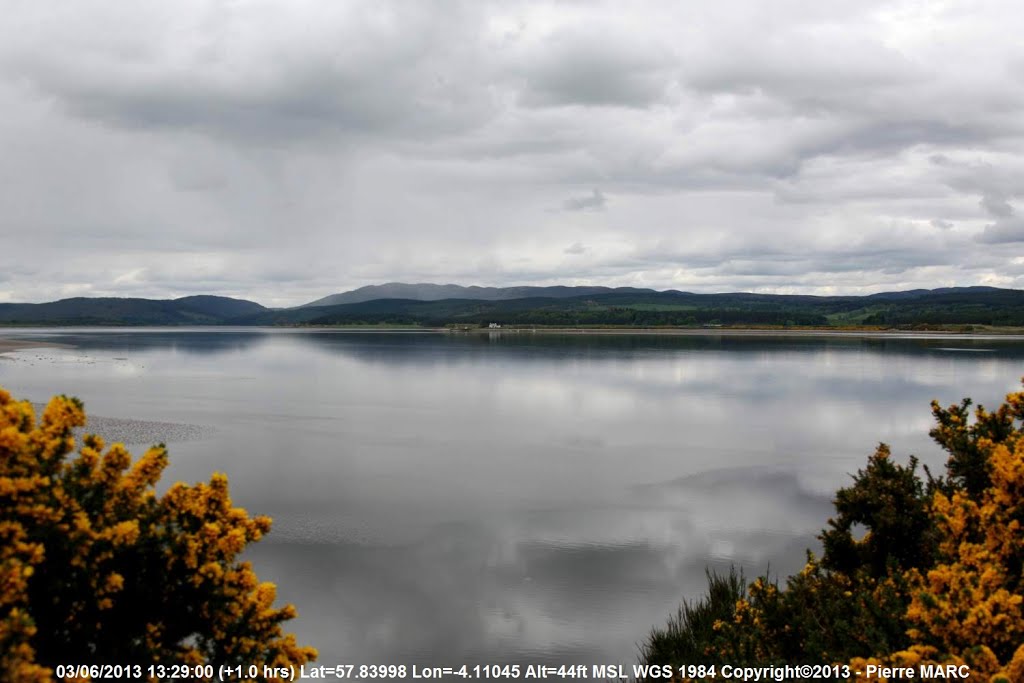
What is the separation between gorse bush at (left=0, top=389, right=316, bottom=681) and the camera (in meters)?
5.39

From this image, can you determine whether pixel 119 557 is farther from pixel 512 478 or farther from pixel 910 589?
pixel 512 478

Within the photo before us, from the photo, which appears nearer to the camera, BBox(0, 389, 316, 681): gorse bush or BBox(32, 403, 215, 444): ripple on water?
BBox(0, 389, 316, 681): gorse bush

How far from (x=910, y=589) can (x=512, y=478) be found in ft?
66.4

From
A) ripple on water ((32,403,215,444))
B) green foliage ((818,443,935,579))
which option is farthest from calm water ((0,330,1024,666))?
green foliage ((818,443,935,579))

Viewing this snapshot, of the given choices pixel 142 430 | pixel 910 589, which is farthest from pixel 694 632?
pixel 142 430

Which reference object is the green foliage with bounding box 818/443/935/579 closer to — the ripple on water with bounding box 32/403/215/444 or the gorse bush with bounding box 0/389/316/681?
the gorse bush with bounding box 0/389/316/681

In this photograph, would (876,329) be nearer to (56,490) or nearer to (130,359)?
(130,359)

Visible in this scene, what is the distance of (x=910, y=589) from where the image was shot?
8.69 m

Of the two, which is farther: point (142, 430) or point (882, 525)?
point (142, 430)

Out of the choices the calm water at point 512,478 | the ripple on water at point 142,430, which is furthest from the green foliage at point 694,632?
the ripple on water at point 142,430

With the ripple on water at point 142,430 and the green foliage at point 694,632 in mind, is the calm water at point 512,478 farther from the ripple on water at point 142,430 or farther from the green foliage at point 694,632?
the green foliage at point 694,632

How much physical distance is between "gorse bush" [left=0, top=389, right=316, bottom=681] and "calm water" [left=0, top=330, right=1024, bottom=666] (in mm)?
8483

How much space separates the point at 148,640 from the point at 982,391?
2356 inches

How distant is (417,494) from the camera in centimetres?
2558
